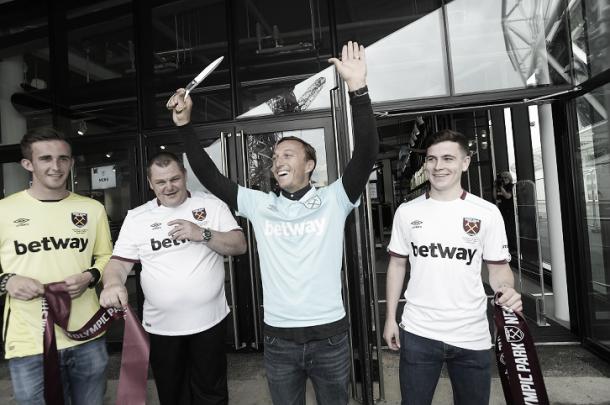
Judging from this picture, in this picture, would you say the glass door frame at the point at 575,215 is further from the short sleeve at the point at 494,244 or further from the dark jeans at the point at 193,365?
the dark jeans at the point at 193,365

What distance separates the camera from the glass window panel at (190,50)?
368cm

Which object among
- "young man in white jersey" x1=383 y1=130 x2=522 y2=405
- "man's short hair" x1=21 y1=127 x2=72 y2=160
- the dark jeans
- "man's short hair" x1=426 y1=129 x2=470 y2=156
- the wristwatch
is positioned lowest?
the dark jeans

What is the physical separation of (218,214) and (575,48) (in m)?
3.10

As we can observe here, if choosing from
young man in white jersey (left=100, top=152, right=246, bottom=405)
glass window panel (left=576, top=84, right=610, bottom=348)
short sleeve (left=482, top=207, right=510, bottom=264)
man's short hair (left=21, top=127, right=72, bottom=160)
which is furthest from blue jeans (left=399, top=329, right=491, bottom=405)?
glass window panel (left=576, top=84, right=610, bottom=348)

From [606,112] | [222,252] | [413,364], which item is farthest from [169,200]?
[606,112]

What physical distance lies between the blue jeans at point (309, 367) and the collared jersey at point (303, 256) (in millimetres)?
89

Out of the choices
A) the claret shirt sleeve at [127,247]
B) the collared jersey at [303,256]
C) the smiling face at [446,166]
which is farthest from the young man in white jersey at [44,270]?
the smiling face at [446,166]

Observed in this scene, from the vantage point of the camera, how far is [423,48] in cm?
339

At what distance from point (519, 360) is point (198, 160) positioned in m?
1.54

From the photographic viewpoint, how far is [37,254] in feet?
5.54

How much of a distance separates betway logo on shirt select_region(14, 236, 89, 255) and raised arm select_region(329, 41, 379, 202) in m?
1.29

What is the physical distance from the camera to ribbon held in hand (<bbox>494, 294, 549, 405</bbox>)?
1526 mm

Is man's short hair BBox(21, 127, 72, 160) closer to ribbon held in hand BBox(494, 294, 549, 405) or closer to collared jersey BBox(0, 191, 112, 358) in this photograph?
collared jersey BBox(0, 191, 112, 358)

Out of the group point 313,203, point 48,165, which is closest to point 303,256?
point 313,203
